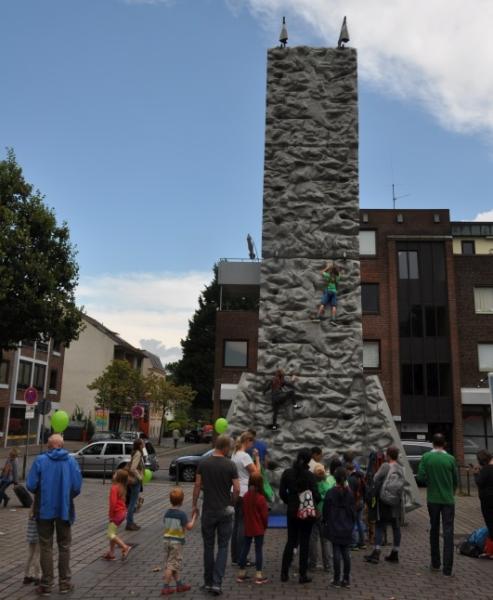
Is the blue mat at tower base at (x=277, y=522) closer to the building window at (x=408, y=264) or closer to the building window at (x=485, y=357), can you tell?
the building window at (x=485, y=357)

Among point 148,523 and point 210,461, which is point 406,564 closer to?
point 210,461

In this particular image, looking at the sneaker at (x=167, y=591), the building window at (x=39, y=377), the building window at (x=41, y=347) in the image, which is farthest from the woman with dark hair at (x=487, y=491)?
the building window at (x=39, y=377)

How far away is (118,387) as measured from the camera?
42.0 metres

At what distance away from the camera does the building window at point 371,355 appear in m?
31.8

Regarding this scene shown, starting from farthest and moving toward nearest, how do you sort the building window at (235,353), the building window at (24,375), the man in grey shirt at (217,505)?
the building window at (24,375) → the building window at (235,353) → the man in grey shirt at (217,505)

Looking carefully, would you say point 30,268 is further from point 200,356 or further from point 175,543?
point 200,356

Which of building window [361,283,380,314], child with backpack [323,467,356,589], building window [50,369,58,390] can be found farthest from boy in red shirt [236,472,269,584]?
building window [50,369,58,390]

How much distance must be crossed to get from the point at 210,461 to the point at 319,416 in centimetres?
625

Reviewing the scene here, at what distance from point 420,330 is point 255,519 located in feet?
88.2

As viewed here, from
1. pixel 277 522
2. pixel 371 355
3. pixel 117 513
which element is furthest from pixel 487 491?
pixel 371 355

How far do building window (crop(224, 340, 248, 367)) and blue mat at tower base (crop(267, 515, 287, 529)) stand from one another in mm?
20073

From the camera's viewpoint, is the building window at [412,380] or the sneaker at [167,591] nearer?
the sneaker at [167,591]

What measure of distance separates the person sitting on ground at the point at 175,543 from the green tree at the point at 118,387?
3617cm

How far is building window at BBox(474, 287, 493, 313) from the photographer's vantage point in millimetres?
32000
